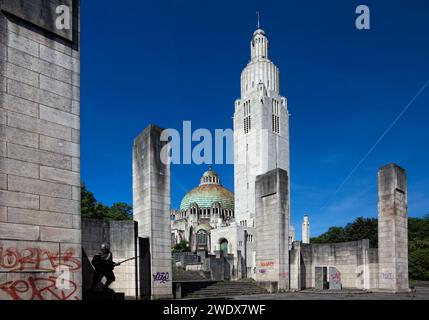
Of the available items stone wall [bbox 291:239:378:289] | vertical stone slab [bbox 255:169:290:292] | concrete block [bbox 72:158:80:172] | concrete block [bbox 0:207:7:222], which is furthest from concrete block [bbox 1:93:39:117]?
stone wall [bbox 291:239:378:289]

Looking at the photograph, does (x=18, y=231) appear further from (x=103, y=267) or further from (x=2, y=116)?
(x=103, y=267)

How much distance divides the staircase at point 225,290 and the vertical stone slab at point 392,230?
327 inches

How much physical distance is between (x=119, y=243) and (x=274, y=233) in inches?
502

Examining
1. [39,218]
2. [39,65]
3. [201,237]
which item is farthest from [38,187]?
[201,237]

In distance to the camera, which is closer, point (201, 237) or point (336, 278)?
point (336, 278)

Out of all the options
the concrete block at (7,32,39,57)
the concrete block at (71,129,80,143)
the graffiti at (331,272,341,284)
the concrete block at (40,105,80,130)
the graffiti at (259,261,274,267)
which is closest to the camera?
the concrete block at (7,32,39,57)

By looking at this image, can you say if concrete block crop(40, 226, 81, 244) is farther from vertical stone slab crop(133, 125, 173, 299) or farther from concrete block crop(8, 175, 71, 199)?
vertical stone slab crop(133, 125, 173, 299)

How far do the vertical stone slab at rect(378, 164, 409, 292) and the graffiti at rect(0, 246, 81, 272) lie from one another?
2368 cm

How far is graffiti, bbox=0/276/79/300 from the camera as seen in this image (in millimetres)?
9625

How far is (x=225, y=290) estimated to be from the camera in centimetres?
2800

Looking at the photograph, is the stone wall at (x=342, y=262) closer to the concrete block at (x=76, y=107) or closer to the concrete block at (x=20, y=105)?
the concrete block at (x=76, y=107)
